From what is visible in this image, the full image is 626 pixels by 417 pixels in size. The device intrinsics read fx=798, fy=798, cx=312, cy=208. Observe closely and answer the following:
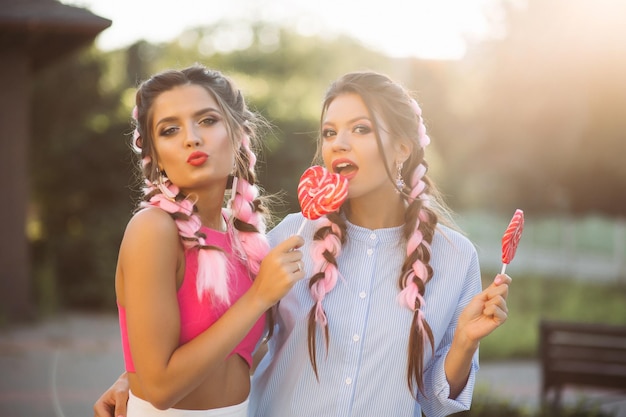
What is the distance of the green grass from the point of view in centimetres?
1174

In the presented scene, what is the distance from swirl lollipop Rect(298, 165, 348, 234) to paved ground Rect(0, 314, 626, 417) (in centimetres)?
417

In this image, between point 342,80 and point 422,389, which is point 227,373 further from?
point 342,80

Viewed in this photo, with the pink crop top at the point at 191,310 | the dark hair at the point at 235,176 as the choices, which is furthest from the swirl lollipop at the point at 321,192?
the pink crop top at the point at 191,310

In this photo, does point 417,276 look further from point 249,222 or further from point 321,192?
point 249,222

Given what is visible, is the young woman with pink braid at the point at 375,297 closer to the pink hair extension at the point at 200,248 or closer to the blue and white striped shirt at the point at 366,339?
the blue and white striped shirt at the point at 366,339

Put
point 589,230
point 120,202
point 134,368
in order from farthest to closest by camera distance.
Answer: point 589,230 → point 120,202 → point 134,368

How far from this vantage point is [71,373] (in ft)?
30.5

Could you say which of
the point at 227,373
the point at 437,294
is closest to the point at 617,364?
the point at 437,294

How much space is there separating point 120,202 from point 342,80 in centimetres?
1163

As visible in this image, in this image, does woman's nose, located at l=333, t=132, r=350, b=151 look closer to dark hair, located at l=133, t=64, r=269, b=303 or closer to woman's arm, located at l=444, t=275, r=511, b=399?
dark hair, located at l=133, t=64, r=269, b=303

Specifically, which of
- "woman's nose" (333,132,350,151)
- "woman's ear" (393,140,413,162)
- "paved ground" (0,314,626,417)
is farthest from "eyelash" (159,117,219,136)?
"paved ground" (0,314,626,417)

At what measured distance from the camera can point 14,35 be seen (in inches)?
479

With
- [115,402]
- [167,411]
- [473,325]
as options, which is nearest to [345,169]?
[473,325]

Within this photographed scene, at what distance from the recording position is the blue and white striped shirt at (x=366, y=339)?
9.74 feet
